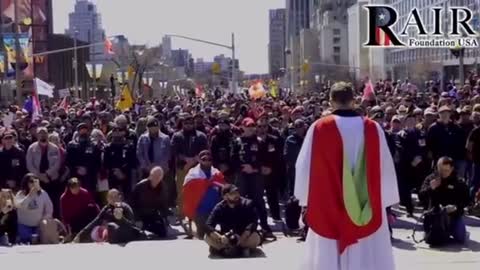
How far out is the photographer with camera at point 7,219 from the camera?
14.8 metres

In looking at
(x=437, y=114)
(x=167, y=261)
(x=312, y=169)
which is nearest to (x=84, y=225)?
(x=167, y=261)

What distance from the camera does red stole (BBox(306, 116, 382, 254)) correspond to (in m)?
8.35

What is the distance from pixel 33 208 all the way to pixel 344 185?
7.59 metres

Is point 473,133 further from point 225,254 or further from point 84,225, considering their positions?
point 84,225

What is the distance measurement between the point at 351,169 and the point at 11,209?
772 cm

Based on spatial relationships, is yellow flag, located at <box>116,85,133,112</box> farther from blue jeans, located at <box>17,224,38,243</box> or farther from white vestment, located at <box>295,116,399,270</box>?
white vestment, located at <box>295,116,399,270</box>

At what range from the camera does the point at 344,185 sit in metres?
8.41

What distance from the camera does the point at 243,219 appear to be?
1338 centimetres

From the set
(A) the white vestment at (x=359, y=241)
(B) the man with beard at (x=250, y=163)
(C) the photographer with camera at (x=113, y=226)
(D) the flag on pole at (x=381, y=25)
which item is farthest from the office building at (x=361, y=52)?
(A) the white vestment at (x=359, y=241)

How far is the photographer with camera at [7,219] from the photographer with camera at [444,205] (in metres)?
5.85

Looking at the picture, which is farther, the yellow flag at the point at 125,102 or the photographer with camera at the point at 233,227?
the yellow flag at the point at 125,102

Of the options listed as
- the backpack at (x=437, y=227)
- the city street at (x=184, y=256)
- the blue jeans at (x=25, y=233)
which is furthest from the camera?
the blue jeans at (x=25, y=233)

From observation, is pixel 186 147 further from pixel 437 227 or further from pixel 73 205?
pixel 437 227

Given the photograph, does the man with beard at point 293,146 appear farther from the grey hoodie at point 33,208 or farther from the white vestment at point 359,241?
the white vestment at point 359,241
